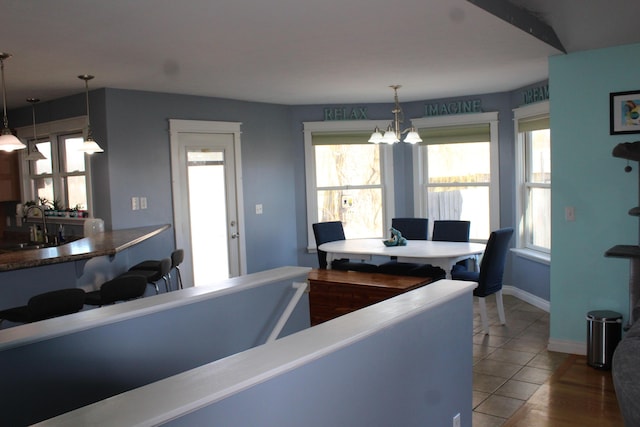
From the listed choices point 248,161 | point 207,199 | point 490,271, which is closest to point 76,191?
point 207,199

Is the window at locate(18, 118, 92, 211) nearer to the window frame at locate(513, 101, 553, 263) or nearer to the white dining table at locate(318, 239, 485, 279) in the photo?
the white dining table at locate(318, 239, 485, 279)

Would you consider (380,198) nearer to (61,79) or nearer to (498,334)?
(498,334)

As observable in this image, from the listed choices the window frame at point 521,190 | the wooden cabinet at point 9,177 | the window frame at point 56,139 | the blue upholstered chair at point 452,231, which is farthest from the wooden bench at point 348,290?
the wooden cabinet at point 9,177

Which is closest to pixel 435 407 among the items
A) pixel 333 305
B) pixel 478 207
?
pixel 333 305

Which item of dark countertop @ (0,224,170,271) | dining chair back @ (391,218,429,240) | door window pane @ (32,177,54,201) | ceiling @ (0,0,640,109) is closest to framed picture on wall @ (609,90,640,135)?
ceiling @ (0,0,640,109)

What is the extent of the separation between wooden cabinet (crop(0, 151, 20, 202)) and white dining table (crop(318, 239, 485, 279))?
148 inches

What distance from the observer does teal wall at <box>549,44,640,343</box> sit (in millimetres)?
3967

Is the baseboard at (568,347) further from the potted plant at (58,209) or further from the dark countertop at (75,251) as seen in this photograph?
the potted plant at (58,209)

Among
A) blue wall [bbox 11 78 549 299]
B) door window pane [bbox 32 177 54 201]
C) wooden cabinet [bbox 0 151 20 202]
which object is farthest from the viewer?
wooden cabinet [bbox 0 151 20 202]

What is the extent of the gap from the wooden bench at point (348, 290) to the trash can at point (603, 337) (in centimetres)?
125

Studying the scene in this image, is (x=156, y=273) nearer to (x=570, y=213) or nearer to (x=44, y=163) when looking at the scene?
(x=44, y=163)

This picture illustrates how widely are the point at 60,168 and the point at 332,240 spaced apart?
300cm

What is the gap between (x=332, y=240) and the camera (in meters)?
6.17

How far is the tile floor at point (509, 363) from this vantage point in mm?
3406
